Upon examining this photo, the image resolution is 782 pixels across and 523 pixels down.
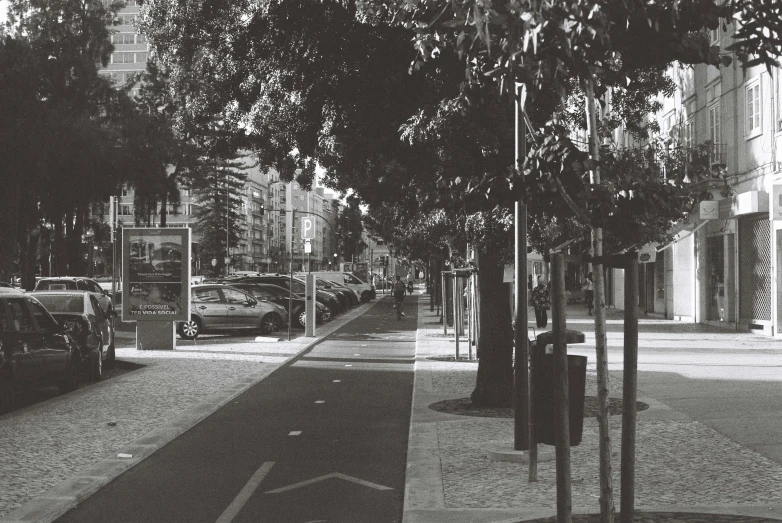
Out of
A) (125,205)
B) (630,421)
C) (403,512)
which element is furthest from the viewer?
(125,205)

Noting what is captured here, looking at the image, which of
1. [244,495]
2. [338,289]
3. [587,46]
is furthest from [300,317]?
[587,46]

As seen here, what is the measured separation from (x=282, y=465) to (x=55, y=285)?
28142 millimetres

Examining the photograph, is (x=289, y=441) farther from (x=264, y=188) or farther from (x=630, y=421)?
(x=264, y=188)

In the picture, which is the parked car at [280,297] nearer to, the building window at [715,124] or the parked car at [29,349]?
the building window at [715,124]

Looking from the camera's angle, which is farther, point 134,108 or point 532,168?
point 134,108

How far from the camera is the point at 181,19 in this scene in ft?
45.2

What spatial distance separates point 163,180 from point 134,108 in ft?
13.4

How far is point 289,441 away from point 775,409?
585cm

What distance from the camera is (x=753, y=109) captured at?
85.8ft

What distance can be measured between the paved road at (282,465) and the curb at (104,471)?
0.10m

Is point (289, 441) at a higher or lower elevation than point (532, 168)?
lower

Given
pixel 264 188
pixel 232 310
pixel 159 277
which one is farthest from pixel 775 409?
pixel 264 188

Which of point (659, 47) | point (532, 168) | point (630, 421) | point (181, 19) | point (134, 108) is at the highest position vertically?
point (134, 108)

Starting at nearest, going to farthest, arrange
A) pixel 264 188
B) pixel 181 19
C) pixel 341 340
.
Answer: pixel 181 19
pixel 341 340
pixel 264 188
